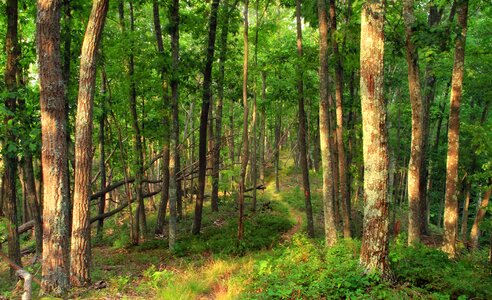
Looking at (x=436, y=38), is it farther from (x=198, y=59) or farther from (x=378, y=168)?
(x=198, y=59)

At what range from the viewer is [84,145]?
8078mm

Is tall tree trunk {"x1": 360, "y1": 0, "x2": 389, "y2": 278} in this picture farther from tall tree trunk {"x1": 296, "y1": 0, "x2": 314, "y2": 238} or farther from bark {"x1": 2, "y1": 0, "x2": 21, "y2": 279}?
bark {"x1": 2, "y1": 0, "x2": 21, "y2": 279}

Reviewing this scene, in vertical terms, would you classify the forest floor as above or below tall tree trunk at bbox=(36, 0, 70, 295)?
below

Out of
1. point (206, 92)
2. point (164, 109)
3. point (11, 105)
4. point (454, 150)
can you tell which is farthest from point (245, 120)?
point (11, 105)

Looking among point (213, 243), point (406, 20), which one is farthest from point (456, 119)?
point (213, 243)

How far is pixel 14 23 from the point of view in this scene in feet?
33.7

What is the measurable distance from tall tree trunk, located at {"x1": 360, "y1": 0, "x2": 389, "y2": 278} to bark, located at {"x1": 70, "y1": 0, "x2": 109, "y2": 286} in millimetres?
Result: 5741

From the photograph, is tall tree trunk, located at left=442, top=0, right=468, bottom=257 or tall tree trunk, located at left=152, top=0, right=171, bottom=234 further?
tall tree trunk, located at left=152, top=0, right=171, bottom=234

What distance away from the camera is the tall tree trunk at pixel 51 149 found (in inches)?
290

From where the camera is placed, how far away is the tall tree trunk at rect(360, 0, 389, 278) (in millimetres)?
6609

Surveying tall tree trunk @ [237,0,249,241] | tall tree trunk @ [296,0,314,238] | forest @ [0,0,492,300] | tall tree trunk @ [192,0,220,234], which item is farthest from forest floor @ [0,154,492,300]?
tall tree trunk @ [296,0,314,238]

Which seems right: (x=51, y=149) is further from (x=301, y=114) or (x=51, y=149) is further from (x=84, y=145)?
(x=301, y=114)

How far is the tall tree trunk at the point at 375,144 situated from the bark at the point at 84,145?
5.74 meters

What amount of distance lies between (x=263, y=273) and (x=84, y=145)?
16.6 ft
